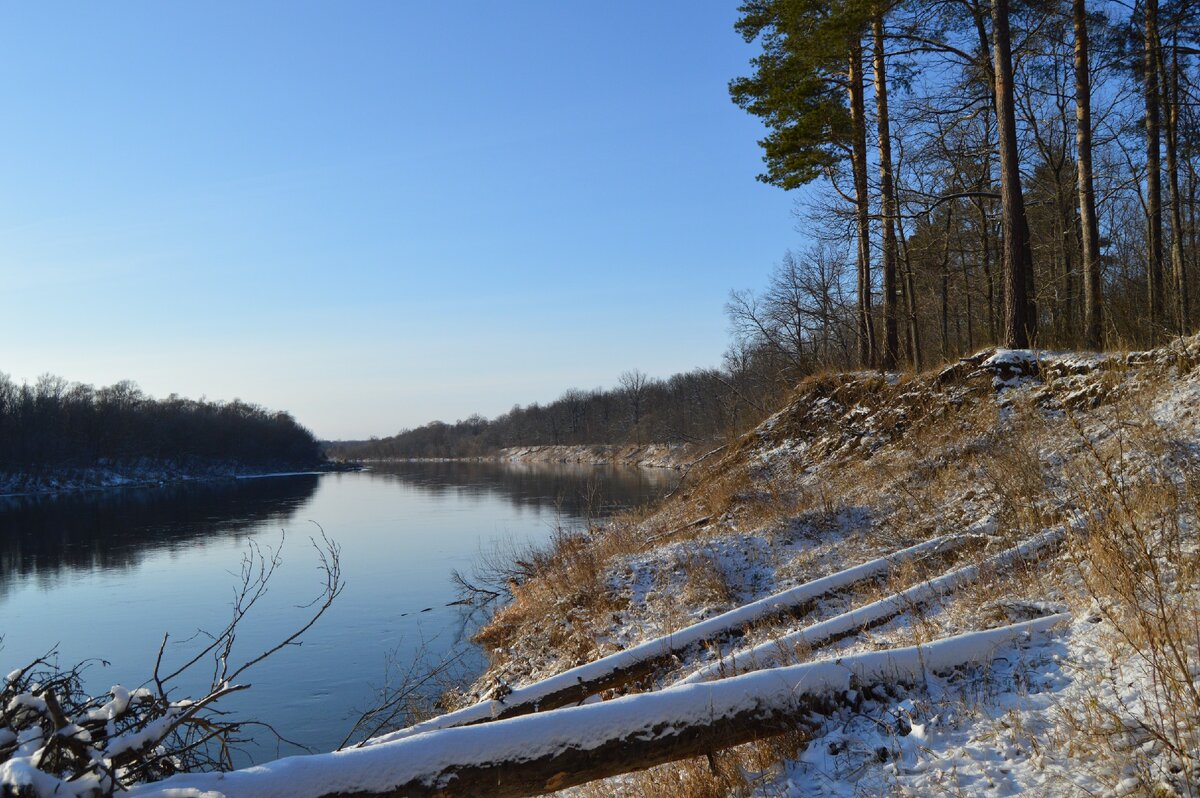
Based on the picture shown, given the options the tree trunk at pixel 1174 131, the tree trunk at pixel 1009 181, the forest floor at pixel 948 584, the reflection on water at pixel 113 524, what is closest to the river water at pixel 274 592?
the reflection on water at pixel 113 524

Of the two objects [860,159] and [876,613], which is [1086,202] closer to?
[860,159]

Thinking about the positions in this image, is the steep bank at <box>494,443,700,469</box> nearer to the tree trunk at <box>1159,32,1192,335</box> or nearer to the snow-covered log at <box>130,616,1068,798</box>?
the tree trunk at <box>1159,32,1192,335</box>

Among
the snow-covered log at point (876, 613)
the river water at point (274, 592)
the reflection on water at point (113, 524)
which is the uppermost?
the snow-covered log at point (876, 613)

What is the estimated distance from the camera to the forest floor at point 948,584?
11.0 feet

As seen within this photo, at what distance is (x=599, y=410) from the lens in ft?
385

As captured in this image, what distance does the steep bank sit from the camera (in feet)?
206

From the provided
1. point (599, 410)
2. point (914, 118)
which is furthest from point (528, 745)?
point (599, 410)

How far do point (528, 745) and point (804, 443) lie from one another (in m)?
13.5

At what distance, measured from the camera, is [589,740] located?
3.45 m

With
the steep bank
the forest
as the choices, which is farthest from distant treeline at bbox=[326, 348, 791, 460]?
the forest

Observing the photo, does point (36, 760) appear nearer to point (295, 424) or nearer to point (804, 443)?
point (804, 443)

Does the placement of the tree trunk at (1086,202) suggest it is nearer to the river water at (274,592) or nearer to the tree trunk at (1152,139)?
the tree trunk at (1152,139)

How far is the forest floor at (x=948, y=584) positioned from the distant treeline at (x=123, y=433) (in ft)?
244

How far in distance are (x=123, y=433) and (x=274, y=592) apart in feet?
256
